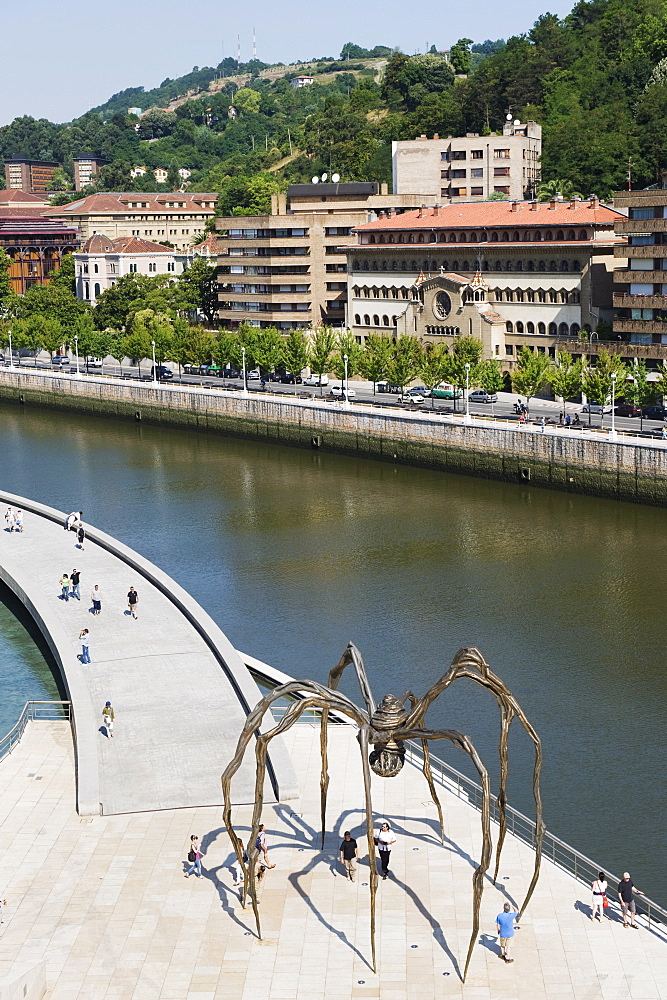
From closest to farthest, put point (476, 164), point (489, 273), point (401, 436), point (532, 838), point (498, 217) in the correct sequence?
point (532, 838) < point (401, 436) < point (489, 273) < point (498, 217) < point (476, 164)

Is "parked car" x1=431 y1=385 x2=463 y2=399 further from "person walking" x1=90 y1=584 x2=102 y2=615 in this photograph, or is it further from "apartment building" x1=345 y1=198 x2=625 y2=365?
"person walking" x1=90 y1=584 x2=102 y2=615

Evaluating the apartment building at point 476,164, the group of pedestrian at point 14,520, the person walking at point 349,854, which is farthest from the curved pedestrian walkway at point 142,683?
the apartment building at point 476,164

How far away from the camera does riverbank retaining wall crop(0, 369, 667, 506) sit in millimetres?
80562

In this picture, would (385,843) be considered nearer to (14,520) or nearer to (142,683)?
(142,683)

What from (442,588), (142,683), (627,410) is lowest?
(442,588)

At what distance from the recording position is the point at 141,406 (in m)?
122

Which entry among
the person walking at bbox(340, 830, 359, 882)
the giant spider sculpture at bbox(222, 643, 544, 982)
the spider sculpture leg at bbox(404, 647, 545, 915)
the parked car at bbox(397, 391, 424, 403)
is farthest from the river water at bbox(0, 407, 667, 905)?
the parked car at bbox(397, 391, 424, 403)

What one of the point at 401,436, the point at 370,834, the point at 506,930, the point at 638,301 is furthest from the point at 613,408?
the point at 370,834

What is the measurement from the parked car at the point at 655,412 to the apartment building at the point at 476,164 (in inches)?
2402

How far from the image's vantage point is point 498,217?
116750 mm

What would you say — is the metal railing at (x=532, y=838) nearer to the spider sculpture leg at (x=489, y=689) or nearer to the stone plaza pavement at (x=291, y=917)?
the stone plaza pavement at (x=291, y=917)

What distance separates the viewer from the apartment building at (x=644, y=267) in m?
97.6

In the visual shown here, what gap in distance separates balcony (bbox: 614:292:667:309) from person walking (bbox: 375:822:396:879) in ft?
247

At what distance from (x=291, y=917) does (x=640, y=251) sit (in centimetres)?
7925
